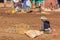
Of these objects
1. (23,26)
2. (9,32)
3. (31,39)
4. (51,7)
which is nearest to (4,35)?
(9,32)

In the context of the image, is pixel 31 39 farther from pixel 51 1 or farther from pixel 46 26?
pixel 51 1

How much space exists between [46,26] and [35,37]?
32.0 inches

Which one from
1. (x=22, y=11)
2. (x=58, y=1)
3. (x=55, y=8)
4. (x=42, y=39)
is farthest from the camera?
(x=58, y=1)

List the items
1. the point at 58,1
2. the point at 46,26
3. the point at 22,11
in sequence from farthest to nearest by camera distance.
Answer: the point at 58,1, the point at 22,11, the point at 46,26

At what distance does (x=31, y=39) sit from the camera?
35.2 ft

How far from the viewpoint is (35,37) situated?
11.0m

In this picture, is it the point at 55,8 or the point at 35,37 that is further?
the point at 55,8

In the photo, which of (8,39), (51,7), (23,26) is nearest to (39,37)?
(8,39)

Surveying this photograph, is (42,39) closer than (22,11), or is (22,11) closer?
(42,39)

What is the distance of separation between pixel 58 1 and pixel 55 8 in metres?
2.30

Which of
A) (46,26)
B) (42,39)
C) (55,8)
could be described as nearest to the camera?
(42,39)

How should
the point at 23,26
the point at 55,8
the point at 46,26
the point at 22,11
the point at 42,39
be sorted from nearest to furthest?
the point at 42,39 → the point at 46,26 → the point at 23,26 → the point at 22,11 → the point at 55,8

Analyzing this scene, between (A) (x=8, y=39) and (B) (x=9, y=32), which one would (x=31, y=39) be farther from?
(B) (x=9, y=32)

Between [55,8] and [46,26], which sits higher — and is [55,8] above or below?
below
